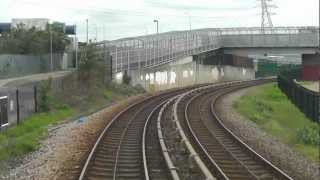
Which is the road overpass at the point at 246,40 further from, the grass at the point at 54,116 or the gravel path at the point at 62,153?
the gravel path at the point at 62,153

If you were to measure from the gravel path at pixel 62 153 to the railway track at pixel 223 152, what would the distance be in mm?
3670

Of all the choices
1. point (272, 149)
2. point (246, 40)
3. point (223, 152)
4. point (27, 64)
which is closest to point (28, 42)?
point (27, 64)

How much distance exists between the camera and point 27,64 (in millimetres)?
57562

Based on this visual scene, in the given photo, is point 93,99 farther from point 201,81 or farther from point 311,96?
point 201,81

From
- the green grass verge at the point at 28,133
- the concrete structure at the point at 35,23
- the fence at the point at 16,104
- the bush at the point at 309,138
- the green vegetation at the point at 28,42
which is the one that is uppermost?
the concrete structure at the point at 35,23

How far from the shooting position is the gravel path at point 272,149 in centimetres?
1810

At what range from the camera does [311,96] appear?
117 ft

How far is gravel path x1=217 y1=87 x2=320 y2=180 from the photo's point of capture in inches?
713

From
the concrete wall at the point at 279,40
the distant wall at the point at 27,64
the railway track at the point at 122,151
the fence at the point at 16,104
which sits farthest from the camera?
the concrete wall at the point at 279,40

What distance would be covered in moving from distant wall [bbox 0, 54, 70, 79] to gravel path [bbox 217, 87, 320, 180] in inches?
873

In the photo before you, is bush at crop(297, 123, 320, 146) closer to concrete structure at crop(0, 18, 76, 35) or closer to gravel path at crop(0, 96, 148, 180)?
gravel path at crop(0, 96, 148, 180)

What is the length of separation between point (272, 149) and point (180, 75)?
48.0 m

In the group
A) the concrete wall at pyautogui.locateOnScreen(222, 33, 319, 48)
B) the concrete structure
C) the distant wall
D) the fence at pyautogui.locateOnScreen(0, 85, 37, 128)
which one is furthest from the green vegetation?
the fence at pyautogui.locateOnScreen(0, 85, 37, 128)

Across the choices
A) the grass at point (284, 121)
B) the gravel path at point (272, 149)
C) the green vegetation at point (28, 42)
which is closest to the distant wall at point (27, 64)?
the green vegetation at point (28, 42)
